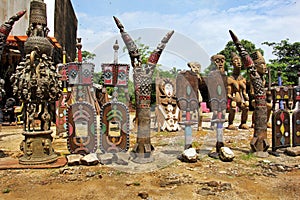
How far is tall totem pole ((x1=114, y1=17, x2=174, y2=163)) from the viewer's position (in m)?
4.84

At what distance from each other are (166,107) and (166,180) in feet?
18.0

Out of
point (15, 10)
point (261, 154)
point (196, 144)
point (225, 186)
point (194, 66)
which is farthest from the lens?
point (15, 10)

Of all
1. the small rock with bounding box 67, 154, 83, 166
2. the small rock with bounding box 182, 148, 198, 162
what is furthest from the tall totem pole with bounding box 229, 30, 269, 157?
the small rock with bounding box 67, 154, 83, 166

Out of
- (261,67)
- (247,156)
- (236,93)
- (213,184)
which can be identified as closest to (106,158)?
(213,184)

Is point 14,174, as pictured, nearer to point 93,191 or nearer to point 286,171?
point 93,191

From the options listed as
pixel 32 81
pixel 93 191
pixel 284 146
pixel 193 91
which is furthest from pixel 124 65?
pixel 93 191

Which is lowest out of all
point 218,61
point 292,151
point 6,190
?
point 6,190

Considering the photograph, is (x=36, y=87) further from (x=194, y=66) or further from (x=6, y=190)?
(x=194, y=66)

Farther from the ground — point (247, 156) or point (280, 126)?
point (280, 126)

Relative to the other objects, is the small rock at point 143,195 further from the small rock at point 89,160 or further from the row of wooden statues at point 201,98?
the row of wooden statues at point 201,98

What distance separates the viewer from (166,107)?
9.31m

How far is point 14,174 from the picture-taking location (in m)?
4.16

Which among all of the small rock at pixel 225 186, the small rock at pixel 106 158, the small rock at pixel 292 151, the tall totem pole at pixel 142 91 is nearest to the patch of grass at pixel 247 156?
the small rock at pixel 292 151

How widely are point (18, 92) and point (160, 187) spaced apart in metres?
2.91
